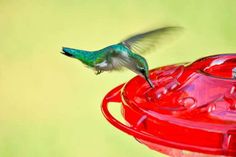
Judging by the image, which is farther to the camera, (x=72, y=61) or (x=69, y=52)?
(x=72, y=61)

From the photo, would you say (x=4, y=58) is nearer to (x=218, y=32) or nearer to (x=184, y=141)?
(x=218, y=32)

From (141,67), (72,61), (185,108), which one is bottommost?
(72,61)

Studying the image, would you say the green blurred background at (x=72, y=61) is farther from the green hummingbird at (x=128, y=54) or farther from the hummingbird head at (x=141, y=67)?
the hummingbird head at (x=141, y=67)

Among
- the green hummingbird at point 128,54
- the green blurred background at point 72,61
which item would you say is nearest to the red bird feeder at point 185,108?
the green hummingbird at point 128,54

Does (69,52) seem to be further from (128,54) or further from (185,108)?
(185,108)

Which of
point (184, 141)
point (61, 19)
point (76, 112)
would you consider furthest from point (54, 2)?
point (184, 141)

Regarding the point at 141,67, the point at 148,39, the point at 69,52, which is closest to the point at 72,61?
the point at 69,52

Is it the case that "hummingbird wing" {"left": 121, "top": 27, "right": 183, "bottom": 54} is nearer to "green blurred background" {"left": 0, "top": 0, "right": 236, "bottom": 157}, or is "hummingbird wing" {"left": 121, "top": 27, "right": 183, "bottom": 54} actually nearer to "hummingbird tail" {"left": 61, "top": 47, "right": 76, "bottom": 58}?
"hummingbird tail" {"left": 61, "top": 47, "right": 76, "bottom": 58}
